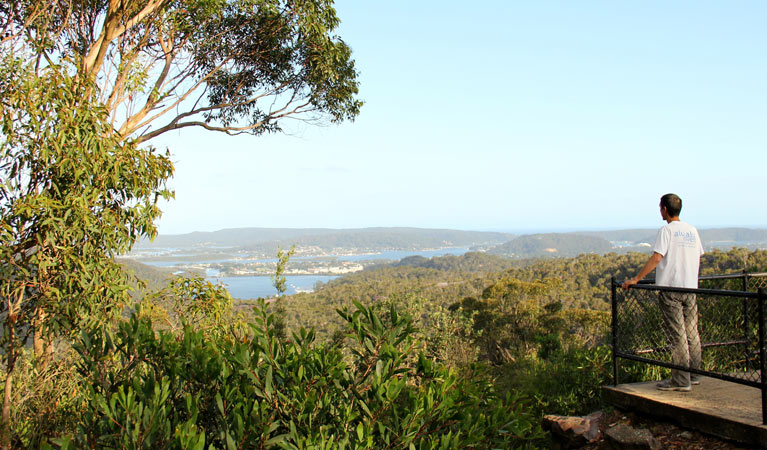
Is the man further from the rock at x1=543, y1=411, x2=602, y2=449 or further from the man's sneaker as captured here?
the rock at x1=543, y1=411, x2=602, y2=449

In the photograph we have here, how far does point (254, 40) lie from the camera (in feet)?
30.7

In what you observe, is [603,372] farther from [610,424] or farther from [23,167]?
[23,167]

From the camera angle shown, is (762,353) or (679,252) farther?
(679,252)

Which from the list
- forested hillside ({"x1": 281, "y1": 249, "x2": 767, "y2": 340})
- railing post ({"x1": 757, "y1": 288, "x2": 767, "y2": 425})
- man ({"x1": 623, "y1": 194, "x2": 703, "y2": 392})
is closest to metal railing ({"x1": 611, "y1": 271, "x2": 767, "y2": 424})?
railing post ({"x1": 757, "y1": 288, "x2": 767, "y2": 425})

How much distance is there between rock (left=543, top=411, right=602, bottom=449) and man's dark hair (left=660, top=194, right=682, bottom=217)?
6.00 ft

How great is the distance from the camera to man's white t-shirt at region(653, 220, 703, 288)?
4070 millimetres

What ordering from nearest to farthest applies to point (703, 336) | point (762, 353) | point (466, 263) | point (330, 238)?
point (762, 353) < point (703, 336) < point (466, 263) < point (330, 238)

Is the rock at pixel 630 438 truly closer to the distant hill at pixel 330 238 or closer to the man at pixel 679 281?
the man at pixel 679 281

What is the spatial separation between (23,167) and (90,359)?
122 inches

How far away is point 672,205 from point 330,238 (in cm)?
15420

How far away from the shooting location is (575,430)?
432 cm

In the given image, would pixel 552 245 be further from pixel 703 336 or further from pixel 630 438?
pixel 630 438

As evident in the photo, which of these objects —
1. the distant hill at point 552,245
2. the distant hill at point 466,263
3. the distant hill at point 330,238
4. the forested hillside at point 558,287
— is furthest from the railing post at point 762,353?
the distant hill at point 330,238

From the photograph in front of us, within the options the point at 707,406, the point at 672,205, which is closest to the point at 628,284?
the point at 672,205
